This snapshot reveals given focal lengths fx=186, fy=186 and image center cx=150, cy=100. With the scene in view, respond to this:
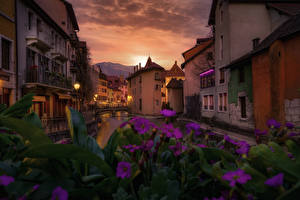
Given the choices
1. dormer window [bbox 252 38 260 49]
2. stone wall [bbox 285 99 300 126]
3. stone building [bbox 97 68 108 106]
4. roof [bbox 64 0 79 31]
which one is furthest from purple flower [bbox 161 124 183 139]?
stone building [bbox 97 68 108 106]

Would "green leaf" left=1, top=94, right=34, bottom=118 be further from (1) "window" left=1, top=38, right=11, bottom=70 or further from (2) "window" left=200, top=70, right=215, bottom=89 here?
(2) "window" left=200, top=70, right=215, bottom=89

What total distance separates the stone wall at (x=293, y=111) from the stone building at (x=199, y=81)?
10062mm

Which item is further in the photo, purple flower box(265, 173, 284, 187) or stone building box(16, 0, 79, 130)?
stone building box(16, 0, 79, 130)

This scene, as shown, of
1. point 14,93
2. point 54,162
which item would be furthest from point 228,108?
point 54,162

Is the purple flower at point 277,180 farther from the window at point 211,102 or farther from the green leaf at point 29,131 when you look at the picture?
the window at point 211,102

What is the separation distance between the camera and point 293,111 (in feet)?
31.2

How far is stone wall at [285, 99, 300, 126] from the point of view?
30.9ft

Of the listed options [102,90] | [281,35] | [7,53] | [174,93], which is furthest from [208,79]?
[102,90]

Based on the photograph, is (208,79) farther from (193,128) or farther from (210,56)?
(193,128)

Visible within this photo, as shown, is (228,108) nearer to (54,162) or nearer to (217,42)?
(217,42)

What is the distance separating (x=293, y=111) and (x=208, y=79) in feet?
40.9

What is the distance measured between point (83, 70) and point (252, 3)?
24713mm

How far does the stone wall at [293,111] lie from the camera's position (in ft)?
30.9

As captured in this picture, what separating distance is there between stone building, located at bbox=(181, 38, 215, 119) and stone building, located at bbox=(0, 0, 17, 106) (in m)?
17.3
